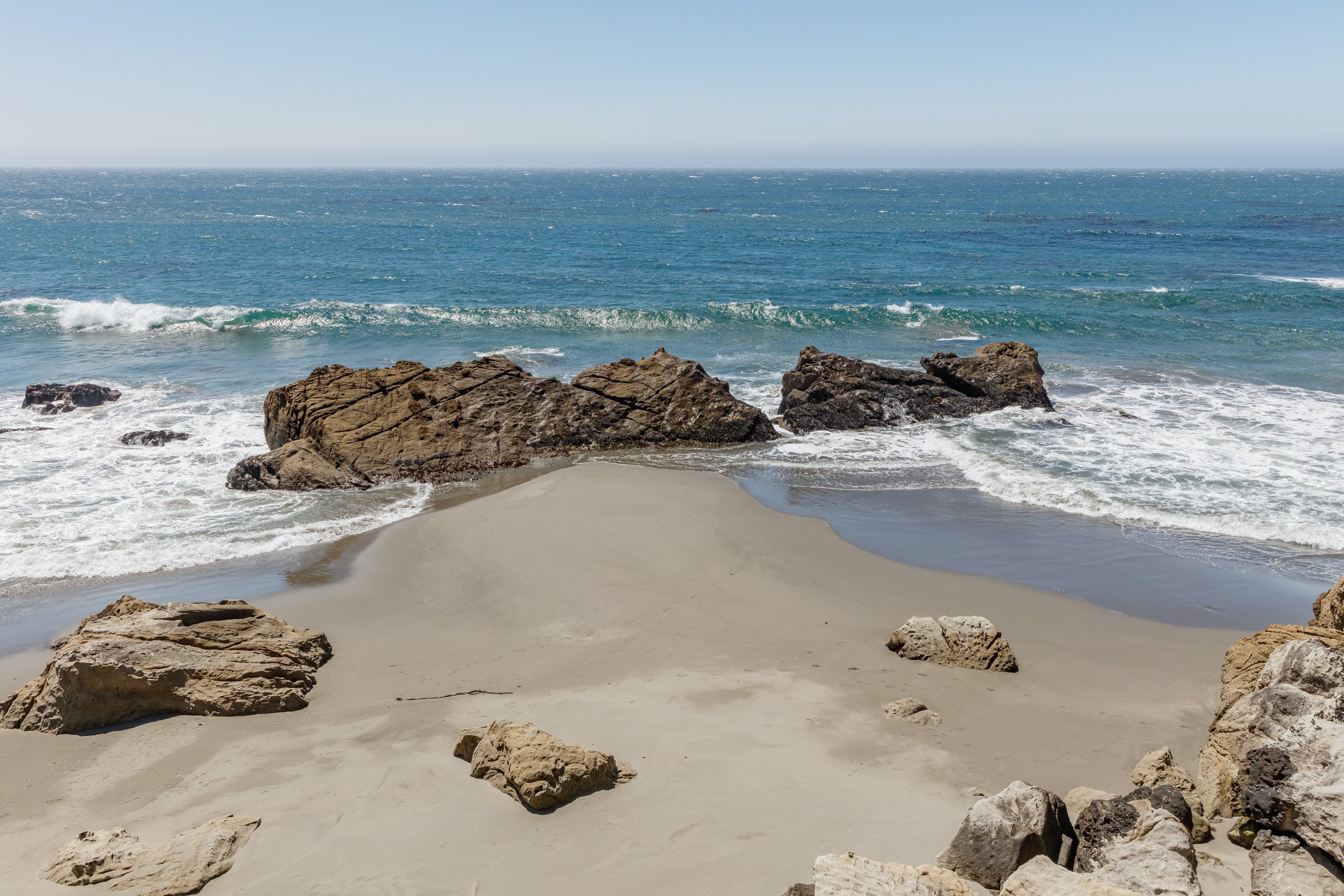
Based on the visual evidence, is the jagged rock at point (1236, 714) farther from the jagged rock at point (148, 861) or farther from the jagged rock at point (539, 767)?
the jagged rock at point (148, 861)

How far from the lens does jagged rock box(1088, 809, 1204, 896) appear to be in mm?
4199

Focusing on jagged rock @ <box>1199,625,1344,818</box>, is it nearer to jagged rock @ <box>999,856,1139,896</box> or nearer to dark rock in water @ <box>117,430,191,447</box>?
jagged rock @ <box>999,856,1139,896</box>

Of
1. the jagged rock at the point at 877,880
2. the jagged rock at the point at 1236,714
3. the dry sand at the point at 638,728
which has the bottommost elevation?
the dry sand at the point at 638,728

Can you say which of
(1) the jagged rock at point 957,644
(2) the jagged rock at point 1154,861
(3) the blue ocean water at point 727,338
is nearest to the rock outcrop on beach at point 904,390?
(3) the blue ocean water at point 727,338

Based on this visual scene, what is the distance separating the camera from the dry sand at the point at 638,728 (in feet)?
16.4

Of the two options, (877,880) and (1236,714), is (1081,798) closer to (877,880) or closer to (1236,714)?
(1236,714)

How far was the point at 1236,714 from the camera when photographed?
18.6 feet

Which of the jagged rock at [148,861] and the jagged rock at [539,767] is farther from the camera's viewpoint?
the jagged rock at [539,767]

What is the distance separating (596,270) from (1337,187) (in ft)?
476

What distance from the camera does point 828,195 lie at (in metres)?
113

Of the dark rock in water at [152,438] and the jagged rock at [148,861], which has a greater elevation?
the jagged rock at [148,861]

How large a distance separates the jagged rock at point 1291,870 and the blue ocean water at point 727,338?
7.30m

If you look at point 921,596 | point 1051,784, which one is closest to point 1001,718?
point 1051,784

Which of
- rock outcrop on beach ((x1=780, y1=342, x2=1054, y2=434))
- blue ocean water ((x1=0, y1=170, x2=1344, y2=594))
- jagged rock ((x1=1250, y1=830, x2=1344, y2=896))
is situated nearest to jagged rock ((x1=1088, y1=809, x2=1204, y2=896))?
jagged rock ((x1=1250, y1=830, x2=1344, y2=896))
